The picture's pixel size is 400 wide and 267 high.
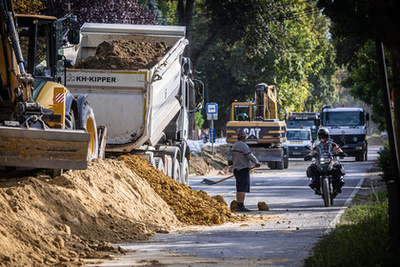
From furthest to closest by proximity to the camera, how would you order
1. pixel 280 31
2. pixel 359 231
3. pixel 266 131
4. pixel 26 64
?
pixel 280 31 < pixel 266 131 < pixel 26 64 < pixel 359 231

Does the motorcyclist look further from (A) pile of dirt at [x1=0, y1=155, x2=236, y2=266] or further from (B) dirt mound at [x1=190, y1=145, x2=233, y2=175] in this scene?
(B) dirt mound at [x1=190, y1=145, x2=233, y2=175]

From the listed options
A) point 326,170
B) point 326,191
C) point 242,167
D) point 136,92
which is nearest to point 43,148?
point 136,92

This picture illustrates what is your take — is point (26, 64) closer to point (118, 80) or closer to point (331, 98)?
point (118, 80)

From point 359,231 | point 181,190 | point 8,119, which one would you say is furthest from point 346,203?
point 8,119

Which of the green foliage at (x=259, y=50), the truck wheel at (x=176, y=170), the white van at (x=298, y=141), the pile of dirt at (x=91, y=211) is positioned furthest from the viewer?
the white van at (x=298, y=141)

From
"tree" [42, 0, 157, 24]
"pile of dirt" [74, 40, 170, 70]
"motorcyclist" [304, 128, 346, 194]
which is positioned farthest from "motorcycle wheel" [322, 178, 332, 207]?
"tree" [42, 0, 157, 24]

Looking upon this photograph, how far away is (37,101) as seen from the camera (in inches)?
463

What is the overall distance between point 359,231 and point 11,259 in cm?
443

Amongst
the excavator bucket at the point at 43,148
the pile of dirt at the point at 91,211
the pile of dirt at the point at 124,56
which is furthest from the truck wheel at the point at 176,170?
the excavator bucket at the point at 43,148

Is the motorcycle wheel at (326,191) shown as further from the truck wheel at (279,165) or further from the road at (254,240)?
the truck wheel at (279,165)

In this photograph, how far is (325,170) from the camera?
632 inches

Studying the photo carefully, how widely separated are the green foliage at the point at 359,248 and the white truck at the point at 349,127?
2894 centimetres

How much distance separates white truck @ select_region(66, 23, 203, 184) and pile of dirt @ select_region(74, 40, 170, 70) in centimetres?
30

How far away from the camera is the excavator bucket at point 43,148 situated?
1055 centimetres
